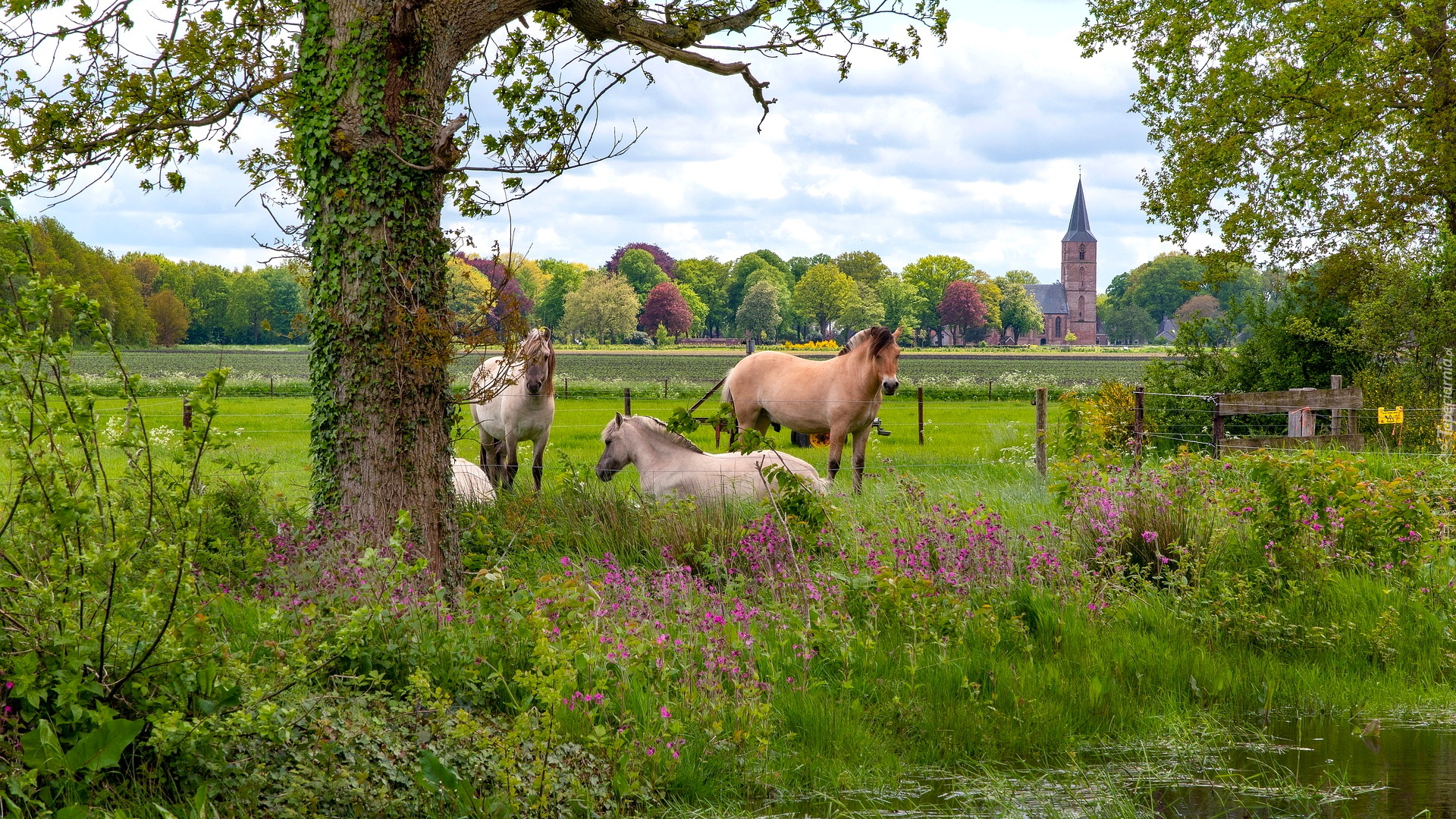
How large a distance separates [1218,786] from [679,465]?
594cm

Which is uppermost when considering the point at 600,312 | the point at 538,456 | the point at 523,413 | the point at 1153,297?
the point at 1153,297

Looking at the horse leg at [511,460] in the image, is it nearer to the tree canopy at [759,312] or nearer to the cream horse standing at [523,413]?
the cream horse standing at [523,413]

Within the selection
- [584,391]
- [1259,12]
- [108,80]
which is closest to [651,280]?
[584,391]

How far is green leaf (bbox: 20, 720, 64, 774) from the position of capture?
11.2ft

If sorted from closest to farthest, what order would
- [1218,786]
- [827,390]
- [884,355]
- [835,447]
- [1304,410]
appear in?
1. [1218,786]
2. [884,355]
3. [835,447]
4. [827,390]
5. [1304,410]

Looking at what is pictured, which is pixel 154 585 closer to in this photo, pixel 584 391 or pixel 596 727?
pixel 596 727

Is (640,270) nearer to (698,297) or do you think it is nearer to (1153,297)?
(698,297)

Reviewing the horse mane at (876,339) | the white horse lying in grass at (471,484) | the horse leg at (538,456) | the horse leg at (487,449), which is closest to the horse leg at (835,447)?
the horse mane at (876,339)

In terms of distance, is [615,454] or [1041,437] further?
[1041,437]

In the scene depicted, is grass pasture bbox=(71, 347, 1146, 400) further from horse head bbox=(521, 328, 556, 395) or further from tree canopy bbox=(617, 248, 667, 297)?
tree canopy bbox=(617, 248, 667, 297)

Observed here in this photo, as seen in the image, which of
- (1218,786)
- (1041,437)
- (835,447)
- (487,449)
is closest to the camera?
(1218,786)

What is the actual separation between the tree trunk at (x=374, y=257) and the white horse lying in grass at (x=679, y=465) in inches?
109

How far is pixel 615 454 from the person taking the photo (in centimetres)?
1070

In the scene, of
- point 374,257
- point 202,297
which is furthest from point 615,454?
point 202,297
